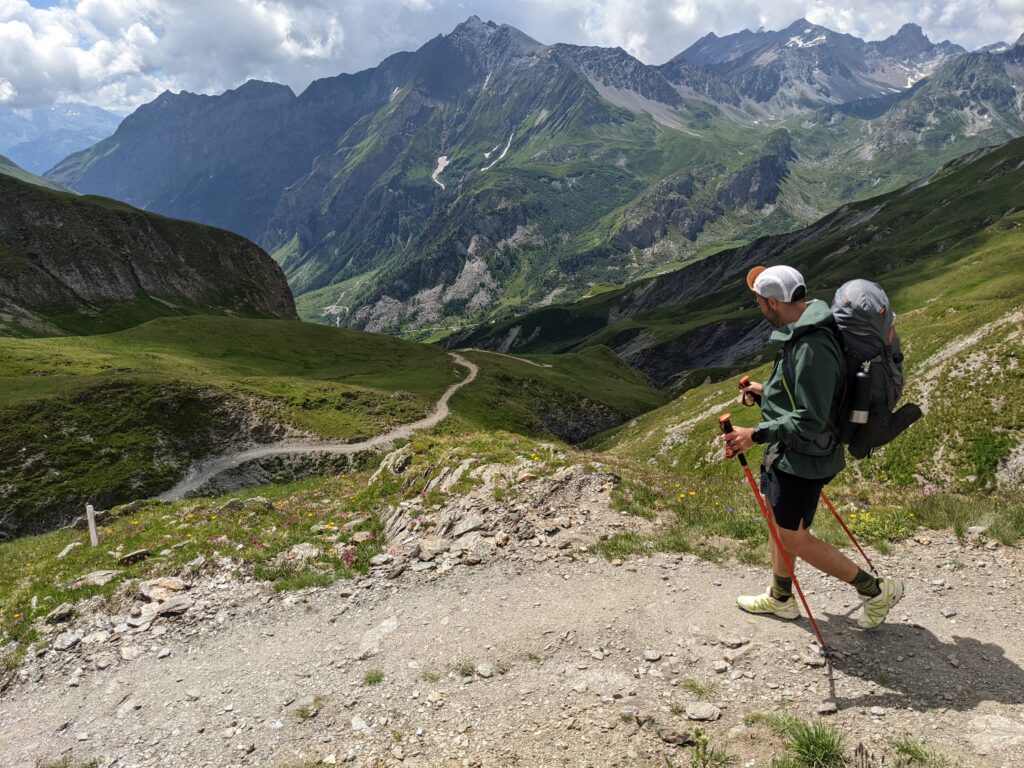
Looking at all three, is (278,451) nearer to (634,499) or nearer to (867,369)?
(634,499)

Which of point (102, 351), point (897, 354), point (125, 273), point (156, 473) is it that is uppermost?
point (125, 273)

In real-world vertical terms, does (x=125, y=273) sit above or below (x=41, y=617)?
above

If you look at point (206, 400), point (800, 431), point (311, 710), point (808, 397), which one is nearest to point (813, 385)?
point (808, 397)

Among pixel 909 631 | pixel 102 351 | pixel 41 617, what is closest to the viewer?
pixel 909 631

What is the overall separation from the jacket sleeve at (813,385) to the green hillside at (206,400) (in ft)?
189

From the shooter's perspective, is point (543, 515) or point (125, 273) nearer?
point (543, 515)

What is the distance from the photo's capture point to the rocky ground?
23.4ft

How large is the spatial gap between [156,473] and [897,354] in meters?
62.1

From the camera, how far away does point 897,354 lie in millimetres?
7195

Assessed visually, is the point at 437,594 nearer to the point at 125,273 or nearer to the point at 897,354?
the point at 897,354

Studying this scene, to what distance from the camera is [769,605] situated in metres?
9.24

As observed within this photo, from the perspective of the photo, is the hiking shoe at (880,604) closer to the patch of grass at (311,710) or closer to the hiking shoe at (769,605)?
the hiking shoe at (769,605)

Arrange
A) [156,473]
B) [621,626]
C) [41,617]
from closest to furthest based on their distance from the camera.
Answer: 1. [621,626]
2. [41,617]
3. [156,473]

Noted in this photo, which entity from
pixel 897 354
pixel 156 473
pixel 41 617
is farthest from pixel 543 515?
pixel 156 473
